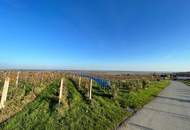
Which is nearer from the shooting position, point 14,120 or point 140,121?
point 14,120

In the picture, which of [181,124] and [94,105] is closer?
[181,124]

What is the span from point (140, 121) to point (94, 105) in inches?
111

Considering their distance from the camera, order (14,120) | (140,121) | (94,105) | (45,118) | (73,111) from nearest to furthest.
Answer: (14,120) → (45,118) → (140,121) → (73,111) → (94,105)

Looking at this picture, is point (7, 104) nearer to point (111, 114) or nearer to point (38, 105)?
point (38, 105)

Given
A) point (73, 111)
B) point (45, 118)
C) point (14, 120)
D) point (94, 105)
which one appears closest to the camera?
point (14, 120)

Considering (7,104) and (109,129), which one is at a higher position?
(7,104)

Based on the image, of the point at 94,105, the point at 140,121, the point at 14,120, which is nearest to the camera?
the point at 14,120

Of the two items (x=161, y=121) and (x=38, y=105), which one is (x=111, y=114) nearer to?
(x=161, y=121)

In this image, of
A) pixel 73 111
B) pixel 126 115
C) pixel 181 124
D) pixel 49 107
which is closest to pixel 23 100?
pixel 49 107

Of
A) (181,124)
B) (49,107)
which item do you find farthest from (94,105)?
(181,124)

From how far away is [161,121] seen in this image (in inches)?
282

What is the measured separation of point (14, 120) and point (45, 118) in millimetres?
1164

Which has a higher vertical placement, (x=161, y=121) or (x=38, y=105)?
(x=38, y=105)

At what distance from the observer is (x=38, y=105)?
7781 mm
